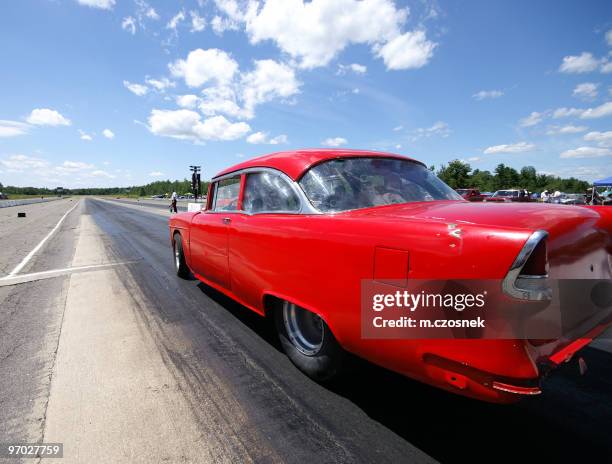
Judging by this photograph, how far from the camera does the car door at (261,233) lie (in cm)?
239

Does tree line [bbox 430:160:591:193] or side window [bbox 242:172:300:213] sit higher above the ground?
tree line [bbox 430:160:591:193]

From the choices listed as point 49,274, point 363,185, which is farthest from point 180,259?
point 363,185

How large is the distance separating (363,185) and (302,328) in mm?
1216

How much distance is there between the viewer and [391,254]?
5.46 ft

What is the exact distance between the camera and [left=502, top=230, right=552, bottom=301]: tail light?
134 cm

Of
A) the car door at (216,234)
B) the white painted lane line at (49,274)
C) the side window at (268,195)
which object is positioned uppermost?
the side window at (268,195)

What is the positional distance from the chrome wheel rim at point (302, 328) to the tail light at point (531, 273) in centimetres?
145

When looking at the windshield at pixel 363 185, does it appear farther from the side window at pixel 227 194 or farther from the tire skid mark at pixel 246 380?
the tire skid mark at pixel 246 380

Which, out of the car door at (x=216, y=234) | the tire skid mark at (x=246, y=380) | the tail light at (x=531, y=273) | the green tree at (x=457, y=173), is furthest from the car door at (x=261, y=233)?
the green tree at (x=457, y=173)

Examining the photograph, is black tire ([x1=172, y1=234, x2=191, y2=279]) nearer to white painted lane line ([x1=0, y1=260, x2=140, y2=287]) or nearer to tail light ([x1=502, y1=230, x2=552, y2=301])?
white painted lane line ([x1=0, y1=260, x2=140, y2=287])

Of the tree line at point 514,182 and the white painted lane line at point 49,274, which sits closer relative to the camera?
the white painted lane line at point 49,274

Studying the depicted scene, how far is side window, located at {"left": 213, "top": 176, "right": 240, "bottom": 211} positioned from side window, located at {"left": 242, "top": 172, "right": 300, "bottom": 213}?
252 mm

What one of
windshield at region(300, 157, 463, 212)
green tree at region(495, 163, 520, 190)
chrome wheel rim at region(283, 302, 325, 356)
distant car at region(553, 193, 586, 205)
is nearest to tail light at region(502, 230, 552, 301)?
windshield at region(300, 157, 463, 212)

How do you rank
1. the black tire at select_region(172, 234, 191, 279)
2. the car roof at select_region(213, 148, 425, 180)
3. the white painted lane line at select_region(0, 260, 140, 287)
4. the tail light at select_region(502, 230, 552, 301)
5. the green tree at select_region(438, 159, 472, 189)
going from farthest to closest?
the green tree at select_region(438, 159, 472, 189) < the white painted lane line at select_region(0, 260, 140, 287) < the black tire at select_region(172, 234, 191, 279) < the car roof at select_region(213, 148, 425, 180) < the tail light at select_region(502, 230, 552, 301)
